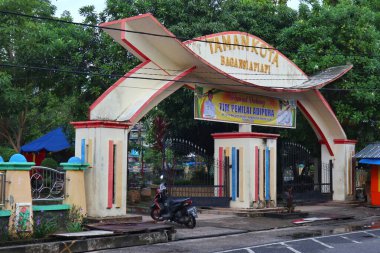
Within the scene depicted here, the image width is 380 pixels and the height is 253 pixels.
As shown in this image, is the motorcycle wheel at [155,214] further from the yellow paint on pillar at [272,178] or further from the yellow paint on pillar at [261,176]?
the yellow paint on pillar at [272,178]

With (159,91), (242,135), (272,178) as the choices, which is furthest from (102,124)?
(272,178)

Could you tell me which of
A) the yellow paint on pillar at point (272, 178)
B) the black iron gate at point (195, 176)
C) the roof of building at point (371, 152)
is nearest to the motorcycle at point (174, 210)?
the black iron gate at point (195, 176)

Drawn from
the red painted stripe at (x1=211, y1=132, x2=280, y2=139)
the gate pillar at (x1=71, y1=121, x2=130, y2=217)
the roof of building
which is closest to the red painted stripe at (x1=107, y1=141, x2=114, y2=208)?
the gate pillar at (x1=71, y1=121, x2=130, y2=217)

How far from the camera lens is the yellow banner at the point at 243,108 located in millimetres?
20109

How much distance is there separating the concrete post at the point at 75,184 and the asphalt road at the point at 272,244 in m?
2.77

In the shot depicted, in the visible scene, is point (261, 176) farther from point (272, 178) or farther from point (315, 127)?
point (315, 127)

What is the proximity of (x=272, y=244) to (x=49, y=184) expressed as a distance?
6140mm

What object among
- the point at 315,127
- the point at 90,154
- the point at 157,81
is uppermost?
the point at 157,81

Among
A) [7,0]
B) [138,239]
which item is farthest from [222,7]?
[138,239]

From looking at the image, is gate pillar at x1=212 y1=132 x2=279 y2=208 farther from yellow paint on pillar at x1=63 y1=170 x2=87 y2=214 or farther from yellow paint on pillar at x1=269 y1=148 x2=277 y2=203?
yellow paint on pillar at x1=63 y1=170 x2=87 y2=214

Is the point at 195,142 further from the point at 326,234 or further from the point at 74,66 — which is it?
the point at 326,234

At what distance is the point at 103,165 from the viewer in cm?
1591

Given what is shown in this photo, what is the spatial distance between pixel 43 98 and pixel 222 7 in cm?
997

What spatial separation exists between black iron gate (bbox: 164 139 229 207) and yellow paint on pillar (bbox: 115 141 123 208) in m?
4.25
